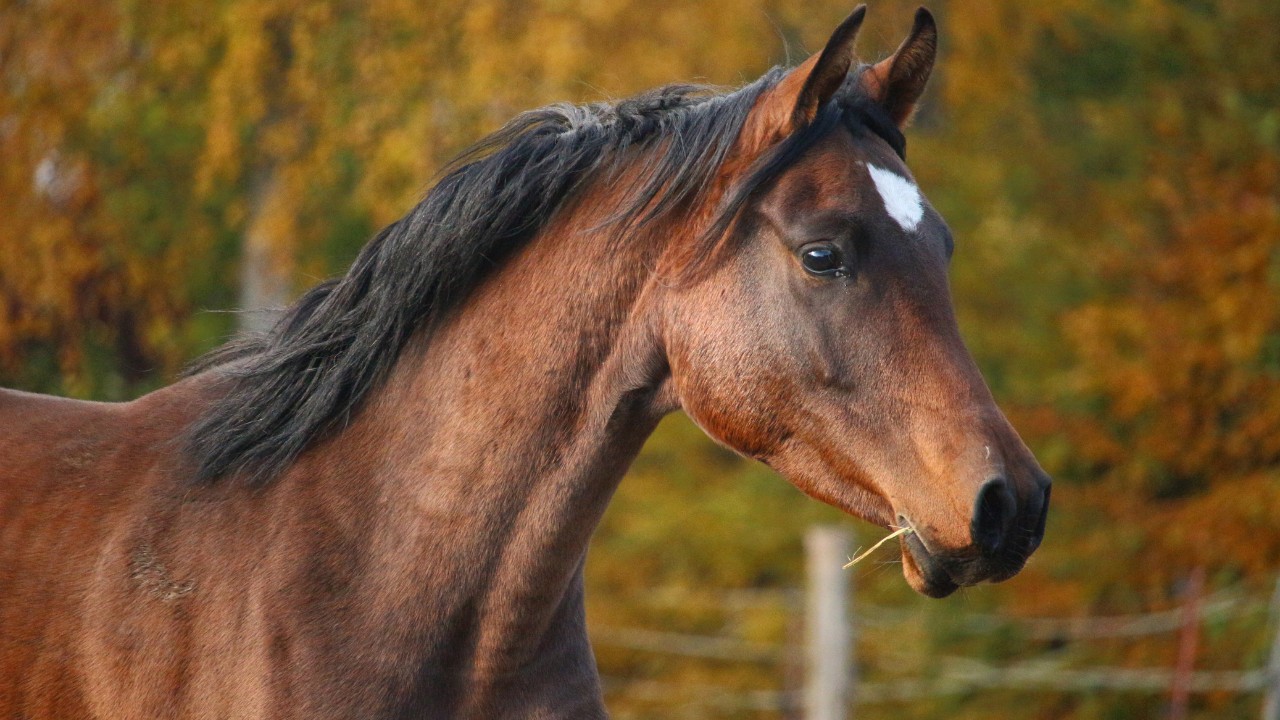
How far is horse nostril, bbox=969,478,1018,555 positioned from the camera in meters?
2.23

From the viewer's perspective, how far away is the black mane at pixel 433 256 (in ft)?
8.82

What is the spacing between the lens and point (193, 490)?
271cm

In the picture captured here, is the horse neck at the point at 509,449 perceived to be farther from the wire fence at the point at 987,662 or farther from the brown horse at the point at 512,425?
the wire fence at the point at 987,662

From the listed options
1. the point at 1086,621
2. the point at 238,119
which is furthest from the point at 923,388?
the point at 238,119

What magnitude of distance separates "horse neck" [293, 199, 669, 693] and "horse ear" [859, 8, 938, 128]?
22.7 inches

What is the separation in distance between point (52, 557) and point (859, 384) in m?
1.67

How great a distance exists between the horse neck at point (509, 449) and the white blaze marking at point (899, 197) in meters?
0.48

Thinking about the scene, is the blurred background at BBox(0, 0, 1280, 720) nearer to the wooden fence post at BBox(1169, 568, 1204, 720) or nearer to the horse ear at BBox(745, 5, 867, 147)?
the wooden fence post at BBox(1169, 568, 1204, 720)

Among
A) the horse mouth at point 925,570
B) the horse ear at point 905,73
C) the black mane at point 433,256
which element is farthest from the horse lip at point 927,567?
the horse ear at point 905,73

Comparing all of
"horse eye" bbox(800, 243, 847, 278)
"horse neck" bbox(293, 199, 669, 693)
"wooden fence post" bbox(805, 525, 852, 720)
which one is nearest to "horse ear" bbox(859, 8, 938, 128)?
"horse eye" bbox(800, 243, 847, 278)

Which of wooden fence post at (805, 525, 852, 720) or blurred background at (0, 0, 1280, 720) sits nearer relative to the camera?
wooden fence post at (805, 525, 852, 720)

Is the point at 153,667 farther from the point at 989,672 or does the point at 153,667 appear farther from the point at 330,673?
the point at 989,672

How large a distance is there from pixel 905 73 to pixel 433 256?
105 centimetres

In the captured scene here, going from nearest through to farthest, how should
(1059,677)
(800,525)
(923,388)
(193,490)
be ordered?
1. (923,388)
2. (193,490)
3. (1059,677)
4. (800,525)
